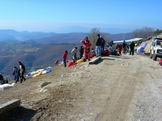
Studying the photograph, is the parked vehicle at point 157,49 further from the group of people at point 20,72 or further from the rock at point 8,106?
the rock at point 8,106

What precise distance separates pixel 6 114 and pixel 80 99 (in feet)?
11.6

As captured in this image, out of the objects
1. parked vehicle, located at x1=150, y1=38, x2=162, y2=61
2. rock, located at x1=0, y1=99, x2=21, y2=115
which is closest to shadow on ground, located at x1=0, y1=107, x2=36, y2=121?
rock, located at x1=0, y1=99, x2=21, y2=115

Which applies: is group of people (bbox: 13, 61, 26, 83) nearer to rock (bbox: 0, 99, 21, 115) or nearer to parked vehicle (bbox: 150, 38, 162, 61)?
parked vehicle (bbox: 150, 38, 162, 61)

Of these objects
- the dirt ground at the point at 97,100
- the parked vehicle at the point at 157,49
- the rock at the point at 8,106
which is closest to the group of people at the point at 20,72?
the dirt ground at the point at 97,100

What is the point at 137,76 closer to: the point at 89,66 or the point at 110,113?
the point at 89,66

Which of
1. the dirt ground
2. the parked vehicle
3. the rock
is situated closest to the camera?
the rock

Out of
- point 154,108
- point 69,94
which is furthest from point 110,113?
point 69,94

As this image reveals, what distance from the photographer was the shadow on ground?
14446 millimetres

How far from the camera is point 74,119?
46.9 ft

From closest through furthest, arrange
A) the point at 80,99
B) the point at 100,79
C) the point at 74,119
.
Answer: the point at 74,119
the point at 80,99
the point at 100,79

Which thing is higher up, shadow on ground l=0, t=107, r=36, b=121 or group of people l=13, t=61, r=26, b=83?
shadow on ground l=0, t=107, r=36, b=121

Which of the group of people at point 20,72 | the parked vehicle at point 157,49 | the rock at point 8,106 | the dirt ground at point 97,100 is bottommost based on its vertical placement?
the group of people at point 20,72

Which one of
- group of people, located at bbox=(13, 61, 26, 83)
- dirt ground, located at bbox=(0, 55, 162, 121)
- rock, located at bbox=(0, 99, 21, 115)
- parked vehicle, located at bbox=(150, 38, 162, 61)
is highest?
rock, located at bbox=(0, 99, 21, 115)

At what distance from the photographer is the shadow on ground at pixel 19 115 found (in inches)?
569
